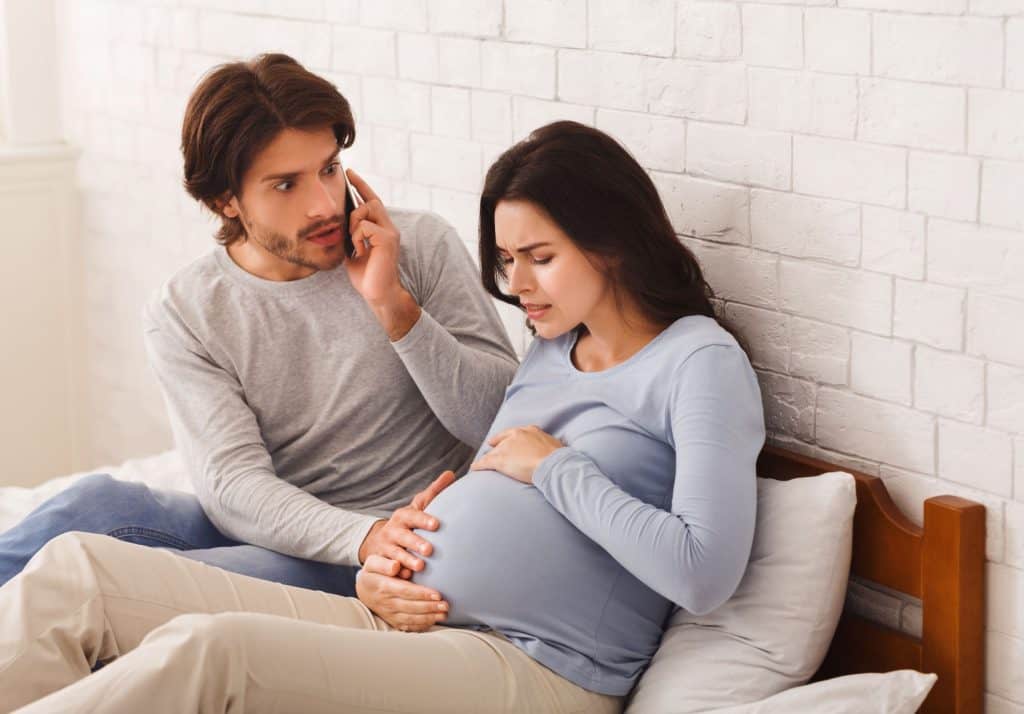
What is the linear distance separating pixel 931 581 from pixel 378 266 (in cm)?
91

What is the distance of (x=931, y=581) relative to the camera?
175 centimetres

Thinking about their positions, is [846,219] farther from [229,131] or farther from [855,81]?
[229,131]

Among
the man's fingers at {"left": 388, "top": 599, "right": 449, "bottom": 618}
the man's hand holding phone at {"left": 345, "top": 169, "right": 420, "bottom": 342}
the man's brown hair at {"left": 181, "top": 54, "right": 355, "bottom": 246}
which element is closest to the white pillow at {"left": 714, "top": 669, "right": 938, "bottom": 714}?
the man's fingers at {"left": 388, "top": 599, "right": 449, "bottom": 618}

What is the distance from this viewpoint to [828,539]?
1.79 m

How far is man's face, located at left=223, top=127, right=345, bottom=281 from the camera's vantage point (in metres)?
2.11

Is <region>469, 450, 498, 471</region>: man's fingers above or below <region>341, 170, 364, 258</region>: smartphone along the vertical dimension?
below

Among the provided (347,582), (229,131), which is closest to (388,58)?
(229,131)

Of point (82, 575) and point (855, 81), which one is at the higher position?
point (855, 81)

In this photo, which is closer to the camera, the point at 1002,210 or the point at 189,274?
the point at 1002,210

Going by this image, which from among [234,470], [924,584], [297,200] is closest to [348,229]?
[297,200]

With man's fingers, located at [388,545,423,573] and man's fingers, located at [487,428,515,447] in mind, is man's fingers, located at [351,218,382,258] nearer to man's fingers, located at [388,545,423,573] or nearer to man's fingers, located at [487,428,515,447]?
man's fingers, located at [487,428,515,447]

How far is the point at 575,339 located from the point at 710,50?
0.44 m

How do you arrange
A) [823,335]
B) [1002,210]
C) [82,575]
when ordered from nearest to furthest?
[1002,210] < [82,575] < [823,335]

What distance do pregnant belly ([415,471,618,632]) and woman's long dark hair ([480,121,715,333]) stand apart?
314 mm
